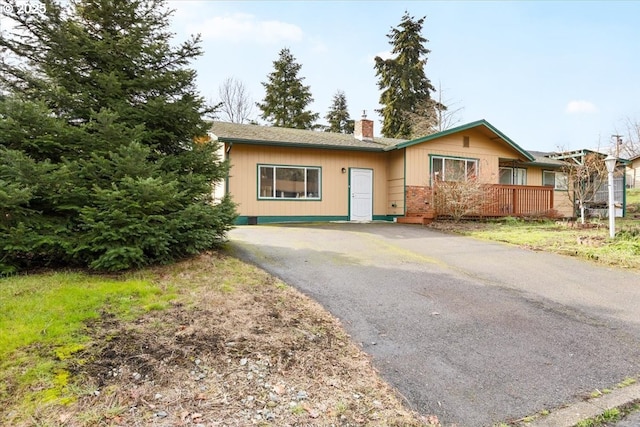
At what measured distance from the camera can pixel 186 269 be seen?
5281 mm

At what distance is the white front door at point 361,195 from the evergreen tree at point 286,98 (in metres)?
18.8

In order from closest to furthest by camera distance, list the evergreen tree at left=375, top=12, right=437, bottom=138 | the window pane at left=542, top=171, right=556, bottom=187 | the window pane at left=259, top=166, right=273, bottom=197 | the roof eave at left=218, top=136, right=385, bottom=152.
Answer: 1. the roof eave at left=218, top=136, right=385, bottom=152
2. the window pane at left=259, top=166, right=273, bottom=197
3. the window pane at left=542, top=171, right=556, bottom=187
4. the evergreen tree at left=375, top=12, right=437, bottom=138

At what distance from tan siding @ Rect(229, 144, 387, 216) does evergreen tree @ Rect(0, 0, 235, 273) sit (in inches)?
233

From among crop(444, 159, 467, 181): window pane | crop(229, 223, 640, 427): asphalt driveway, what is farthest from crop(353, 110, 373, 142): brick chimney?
crop(229, 223, 640, 427): asphalt driveway

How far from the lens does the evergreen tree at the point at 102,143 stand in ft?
15.4

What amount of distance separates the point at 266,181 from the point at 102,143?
7.77 meters

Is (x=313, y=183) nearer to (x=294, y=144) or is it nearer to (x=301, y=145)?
(x=301, y=145)

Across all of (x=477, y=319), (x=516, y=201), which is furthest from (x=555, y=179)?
(x=477, y=319)

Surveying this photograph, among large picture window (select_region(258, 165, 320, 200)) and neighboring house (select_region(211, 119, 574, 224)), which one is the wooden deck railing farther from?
large picture window (select_region(258, 165, 320, 200))

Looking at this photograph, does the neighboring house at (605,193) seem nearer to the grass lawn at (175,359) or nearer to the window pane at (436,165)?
the window pane at (436,165)

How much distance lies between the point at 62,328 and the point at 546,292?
6.03m

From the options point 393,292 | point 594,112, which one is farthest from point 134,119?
point 594,112

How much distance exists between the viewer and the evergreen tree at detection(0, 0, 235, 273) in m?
4.70

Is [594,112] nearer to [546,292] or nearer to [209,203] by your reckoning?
[546,292]
